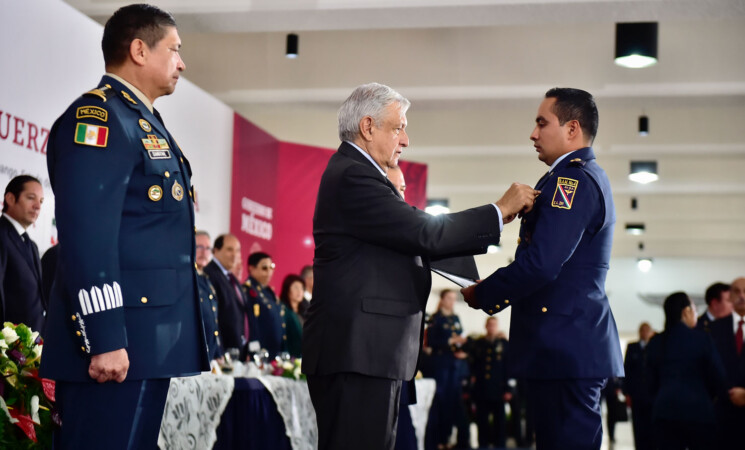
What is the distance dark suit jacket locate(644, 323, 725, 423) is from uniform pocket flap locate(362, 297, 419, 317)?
3745 mm

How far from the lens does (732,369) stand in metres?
6.09

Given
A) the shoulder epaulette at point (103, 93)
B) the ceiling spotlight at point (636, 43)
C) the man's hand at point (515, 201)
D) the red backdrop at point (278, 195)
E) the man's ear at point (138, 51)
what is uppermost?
the ceiling spotlight at point (636, 43)

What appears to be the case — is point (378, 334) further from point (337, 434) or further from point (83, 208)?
point (83, 208)

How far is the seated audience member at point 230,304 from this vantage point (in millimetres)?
5988

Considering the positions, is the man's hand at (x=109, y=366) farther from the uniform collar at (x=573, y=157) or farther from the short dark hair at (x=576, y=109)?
the short dark hair at (x=576, y=109)

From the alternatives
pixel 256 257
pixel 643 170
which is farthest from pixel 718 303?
pixel 643 170

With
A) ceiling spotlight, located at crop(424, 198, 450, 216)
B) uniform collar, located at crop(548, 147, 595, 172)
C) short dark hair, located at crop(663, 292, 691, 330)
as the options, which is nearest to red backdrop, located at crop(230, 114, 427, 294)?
short dark hair, located at crop(663, 292, 691, 330)

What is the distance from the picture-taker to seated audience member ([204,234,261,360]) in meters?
5.99

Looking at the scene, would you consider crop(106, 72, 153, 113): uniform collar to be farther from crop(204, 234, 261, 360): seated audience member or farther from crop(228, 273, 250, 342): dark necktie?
crop(228, 273, 250, 342): dark necktie

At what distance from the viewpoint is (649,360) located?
20.1 feet

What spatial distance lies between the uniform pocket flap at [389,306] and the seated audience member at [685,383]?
3748 millimetres

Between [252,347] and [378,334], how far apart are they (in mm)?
3024

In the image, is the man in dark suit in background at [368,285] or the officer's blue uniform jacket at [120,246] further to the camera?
the man in dark suit in background at [368,285]

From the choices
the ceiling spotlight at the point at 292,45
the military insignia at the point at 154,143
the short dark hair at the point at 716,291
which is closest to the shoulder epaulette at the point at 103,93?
the military insignia at the point at 154,143
